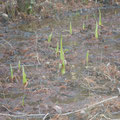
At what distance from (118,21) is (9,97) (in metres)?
3.63

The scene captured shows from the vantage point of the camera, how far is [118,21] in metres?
5.69

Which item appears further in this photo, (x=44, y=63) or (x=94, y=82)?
(x=44, y=63)

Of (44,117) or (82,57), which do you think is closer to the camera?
(44,117)

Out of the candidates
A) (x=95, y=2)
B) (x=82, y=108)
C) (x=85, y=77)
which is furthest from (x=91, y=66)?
(x=95, y=2)

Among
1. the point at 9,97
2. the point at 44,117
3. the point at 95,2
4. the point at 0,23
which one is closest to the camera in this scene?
the point at 44,117

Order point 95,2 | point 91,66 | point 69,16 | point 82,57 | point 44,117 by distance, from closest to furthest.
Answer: point 44,117
point 91,66
point 82,57
point 69,16
point 95,2

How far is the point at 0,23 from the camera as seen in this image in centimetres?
566

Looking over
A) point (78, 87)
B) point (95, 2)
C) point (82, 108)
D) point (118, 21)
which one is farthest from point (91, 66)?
point (95, 2)

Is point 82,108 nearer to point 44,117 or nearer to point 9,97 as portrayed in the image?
point 44,117

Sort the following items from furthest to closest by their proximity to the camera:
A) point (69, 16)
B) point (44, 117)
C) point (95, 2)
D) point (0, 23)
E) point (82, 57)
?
point (95, 2), point (69, 16), point (0, 23), point (82, 57), point (44, 117)

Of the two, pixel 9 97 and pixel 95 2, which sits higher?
pixel 95 2

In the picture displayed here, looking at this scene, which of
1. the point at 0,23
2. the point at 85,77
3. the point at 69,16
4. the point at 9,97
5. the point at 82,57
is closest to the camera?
the point at 9,97

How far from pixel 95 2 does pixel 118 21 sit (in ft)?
A: 6.13

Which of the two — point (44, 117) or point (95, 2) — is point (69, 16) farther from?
point (44, 117)
